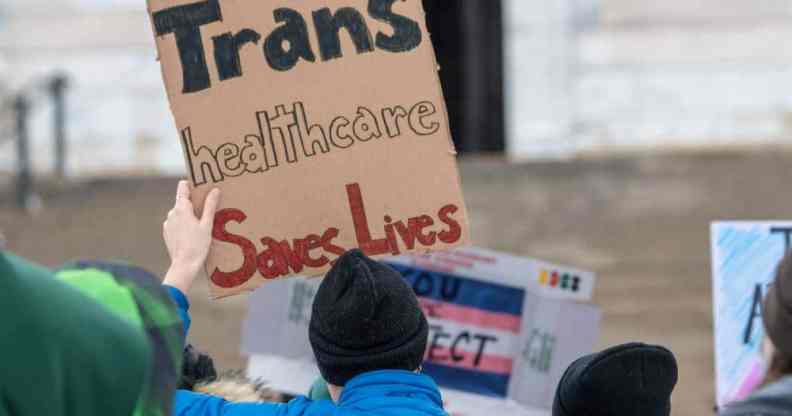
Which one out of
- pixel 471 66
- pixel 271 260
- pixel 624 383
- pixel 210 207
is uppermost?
pixel 210 207

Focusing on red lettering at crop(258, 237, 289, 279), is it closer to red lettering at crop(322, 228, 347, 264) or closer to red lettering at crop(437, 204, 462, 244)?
red lettering at crop(322, 228, 347, 264)

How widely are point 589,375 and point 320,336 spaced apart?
474 mm

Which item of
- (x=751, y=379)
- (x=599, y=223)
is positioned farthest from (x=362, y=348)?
(x=599, y=223)

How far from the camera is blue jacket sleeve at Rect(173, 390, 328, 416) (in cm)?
201

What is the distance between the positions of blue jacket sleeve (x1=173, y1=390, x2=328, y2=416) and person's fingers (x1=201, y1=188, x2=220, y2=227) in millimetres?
347

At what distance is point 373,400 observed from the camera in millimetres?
1981

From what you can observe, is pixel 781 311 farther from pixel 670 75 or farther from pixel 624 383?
pixel 670 75

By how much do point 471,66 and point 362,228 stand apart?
743 centimetres

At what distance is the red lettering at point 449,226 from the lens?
252 centimetres

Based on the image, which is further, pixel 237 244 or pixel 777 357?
pixel 237 244

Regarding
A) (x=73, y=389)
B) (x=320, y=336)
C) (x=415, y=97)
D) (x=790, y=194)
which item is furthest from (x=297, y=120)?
(x=790, y=194)

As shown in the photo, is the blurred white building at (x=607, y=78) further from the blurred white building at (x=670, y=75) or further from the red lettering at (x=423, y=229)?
the red lettering at (x=423, y=229)

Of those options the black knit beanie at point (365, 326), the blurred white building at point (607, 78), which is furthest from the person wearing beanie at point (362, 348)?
the blurred white building at point (607, 78)

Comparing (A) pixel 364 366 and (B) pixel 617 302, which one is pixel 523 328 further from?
(B) pixel 617 302
